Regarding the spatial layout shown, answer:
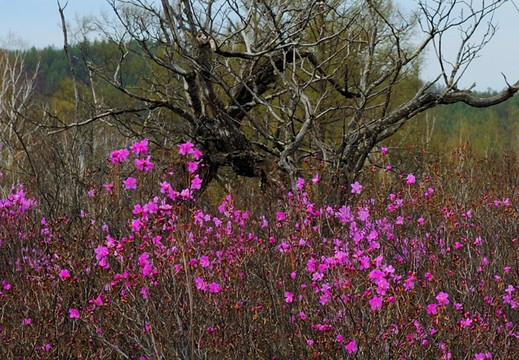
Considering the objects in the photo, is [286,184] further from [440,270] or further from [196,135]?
[440,270]

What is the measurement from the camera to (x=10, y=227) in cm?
521

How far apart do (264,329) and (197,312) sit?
21.6 inches

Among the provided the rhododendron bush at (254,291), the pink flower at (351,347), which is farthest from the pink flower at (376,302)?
the pink flower at (351,347)

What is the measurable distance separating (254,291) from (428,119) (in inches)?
803

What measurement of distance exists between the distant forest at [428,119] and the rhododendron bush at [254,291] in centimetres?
467

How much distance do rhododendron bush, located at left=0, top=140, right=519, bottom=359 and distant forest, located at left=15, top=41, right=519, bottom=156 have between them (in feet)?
15.3

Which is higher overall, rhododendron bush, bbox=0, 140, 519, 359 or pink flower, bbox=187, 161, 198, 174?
pink flower, bbox=187, 161, 198, 174

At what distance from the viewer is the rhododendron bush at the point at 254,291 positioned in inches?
124

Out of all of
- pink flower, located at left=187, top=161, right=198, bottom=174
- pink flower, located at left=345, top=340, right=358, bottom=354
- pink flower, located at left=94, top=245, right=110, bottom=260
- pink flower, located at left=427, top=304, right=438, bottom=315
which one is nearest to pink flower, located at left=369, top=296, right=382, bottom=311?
pink flower, located at left=345, top=340, right=358, bottom=354

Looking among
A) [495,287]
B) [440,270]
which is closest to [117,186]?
[440,270]

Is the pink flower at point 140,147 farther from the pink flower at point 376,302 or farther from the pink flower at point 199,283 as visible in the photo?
the pink flower at point 376,302

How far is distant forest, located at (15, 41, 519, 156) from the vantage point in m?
16.4

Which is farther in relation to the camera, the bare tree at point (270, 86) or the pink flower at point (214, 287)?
the bare tree at point (270, 86)

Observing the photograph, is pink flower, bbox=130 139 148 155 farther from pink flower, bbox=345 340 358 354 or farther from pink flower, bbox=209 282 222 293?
pink flower, bbox=345 340 358 354
